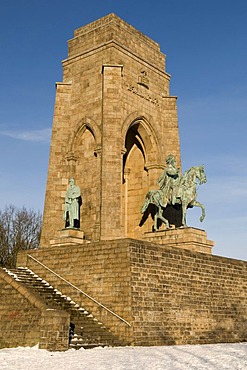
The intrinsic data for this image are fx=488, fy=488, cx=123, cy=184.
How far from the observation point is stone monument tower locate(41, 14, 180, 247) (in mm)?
21422

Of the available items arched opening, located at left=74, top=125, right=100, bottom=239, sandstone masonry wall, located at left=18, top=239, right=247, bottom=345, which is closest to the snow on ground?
sandstone masonry wall, located at left=18, top=239, right=247, bottom=345

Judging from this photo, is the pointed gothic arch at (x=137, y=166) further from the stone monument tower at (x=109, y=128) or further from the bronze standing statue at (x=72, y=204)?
the bronze standing statue at (x=72, y=204)

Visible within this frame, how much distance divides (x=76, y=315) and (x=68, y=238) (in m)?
4.67

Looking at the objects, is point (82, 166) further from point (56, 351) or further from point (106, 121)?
point (56, 351)

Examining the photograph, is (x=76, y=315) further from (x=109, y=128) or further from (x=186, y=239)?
(x=109, y=128)

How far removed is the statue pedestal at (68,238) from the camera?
64.2 ft

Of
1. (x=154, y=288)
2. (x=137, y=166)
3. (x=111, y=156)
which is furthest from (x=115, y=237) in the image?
(x=137, y=166)

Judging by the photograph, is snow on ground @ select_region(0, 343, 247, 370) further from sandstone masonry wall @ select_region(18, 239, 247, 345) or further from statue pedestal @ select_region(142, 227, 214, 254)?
statue pedestal @ select_region(142, 227, 214, 254)

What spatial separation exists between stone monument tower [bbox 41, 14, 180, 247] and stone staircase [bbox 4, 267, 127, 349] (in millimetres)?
3869

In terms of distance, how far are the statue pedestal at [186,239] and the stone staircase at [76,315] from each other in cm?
504

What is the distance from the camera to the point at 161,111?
→ 84.0 feet

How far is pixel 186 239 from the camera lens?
1928 centimetres

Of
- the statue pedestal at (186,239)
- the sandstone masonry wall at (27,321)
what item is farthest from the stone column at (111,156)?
the sandstone masonry wall at (27,321)

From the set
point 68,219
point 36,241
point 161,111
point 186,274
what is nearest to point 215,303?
point 186,274
